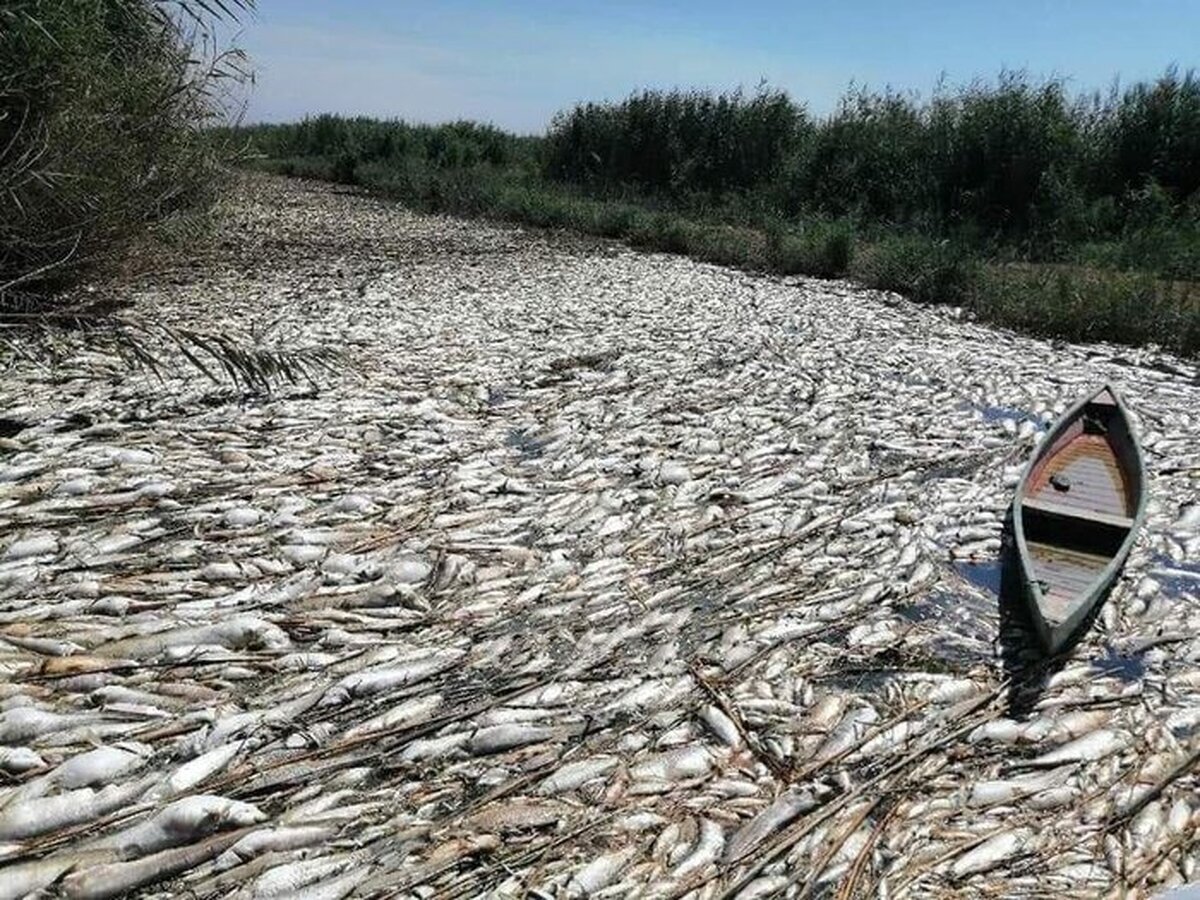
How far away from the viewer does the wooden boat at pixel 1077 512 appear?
11.7 feet

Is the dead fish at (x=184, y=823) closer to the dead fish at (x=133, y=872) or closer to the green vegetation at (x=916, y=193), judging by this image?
the dead fish at (x=133, y=872)

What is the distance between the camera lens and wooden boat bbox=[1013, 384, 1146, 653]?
3.56m

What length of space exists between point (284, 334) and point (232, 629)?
489 centimetres

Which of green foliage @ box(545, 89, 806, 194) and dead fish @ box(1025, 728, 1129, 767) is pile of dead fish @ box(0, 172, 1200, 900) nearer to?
dead fish @ box(1025, 728, 1129, 767)

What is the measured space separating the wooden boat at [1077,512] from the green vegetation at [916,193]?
15.1 feet

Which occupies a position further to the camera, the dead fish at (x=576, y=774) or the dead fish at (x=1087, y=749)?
the dead fish at (x=1087, y=749)

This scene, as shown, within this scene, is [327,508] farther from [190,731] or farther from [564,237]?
[564,237]

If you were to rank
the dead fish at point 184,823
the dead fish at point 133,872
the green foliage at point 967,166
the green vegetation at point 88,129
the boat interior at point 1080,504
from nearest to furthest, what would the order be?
the dead fish at point 133,872 < the dead fish at point 184,823 < the boat interior at point 1080,504 < the green vegetation at point 88,129 < the green foliage at point 967,166

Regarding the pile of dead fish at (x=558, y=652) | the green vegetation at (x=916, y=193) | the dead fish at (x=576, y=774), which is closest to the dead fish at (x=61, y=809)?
the pile of dead fish at (x=558, y=652)

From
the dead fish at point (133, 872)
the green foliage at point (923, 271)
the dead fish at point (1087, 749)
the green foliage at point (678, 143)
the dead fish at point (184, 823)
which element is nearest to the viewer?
the dead fish at point (133, 872)

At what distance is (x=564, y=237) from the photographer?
15633 millimetres

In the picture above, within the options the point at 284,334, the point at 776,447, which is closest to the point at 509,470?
the point at 776,447

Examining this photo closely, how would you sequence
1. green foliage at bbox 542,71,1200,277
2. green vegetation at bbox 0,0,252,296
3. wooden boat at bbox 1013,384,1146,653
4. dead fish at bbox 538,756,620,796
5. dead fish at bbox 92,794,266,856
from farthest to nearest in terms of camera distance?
green foliage at bbox 542,71,1200,277
green vegetation at bbox 0,0,252,296
wooden boat at bbox 1013,384,1146,653
dead fish at bbox 538,756,620,796
dead fish at bbox 92,794,266,856

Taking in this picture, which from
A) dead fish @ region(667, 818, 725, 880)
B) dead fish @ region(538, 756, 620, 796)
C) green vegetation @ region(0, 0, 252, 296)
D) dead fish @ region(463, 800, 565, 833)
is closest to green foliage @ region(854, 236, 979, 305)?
green vegetation @ region(0, 0, 252, 296)
